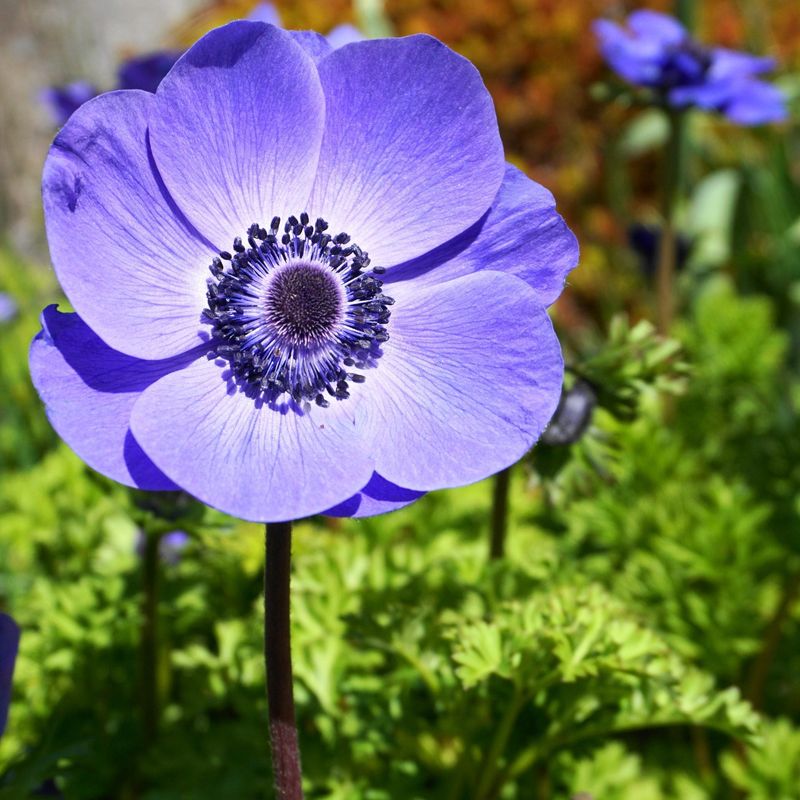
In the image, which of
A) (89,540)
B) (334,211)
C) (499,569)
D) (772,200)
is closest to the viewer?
(334,211)

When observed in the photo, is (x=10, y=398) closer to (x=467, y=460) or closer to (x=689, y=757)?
(x=689, y=757)

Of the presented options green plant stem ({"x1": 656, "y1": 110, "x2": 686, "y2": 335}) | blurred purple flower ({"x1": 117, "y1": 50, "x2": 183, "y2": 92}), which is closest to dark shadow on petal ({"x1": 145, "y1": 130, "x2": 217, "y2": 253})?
blurred purple flower ({"x1": 117, "y1": 50, "x2": 183, "y2": 92})

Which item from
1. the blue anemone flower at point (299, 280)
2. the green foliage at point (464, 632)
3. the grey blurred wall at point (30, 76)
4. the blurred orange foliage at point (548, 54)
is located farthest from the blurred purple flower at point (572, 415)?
A: the blurred orange foliage at point (548, 54)

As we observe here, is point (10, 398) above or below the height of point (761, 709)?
above

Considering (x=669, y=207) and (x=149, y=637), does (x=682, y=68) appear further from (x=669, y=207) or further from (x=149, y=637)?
(x=149, y=637)

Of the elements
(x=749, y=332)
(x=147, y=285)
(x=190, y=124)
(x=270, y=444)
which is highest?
(x=749, y=332)

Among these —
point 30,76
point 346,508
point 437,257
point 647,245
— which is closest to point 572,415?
point 437,257

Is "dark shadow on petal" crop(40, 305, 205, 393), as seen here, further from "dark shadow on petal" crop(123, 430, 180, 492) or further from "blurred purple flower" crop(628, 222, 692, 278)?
"blurred purple flower" crop(628, 222, 692, 278)

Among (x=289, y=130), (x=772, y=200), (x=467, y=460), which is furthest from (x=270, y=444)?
(x=772, y=200)
